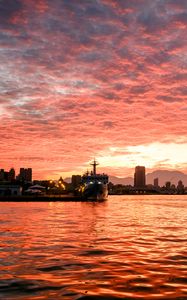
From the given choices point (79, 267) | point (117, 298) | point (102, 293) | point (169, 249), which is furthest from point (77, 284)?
point (169, 249)

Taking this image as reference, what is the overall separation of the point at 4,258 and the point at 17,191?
6728 inches

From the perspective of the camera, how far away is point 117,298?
11836mm

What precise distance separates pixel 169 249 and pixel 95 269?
8096 millimetres

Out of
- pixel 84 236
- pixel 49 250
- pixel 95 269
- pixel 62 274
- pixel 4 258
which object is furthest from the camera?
pixel 84 236

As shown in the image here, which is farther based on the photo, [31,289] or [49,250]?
[49,250]

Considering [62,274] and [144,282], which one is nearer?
[144,282]

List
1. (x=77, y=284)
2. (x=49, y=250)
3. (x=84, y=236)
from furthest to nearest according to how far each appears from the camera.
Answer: (x=84, y=236) → (x=49, y=250) → (x=77, y=284)

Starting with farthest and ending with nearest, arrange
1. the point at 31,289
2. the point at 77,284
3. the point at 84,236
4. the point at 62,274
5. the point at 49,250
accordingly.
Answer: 1. the point at 84,236
2. the point at 49,250
3. the point at 62,274
4. the point at 77,284
5. the point at 31,289

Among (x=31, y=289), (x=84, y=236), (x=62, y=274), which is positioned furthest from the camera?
(x=84, y=236)

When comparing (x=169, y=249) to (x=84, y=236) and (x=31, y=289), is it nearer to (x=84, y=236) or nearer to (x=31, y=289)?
(x=84, y=236)

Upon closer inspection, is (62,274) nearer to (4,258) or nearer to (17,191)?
(4,258)

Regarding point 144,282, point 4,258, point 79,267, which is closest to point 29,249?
point 4,258

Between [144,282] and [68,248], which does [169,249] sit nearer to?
[68,248]

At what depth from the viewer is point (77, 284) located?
13812 mm
